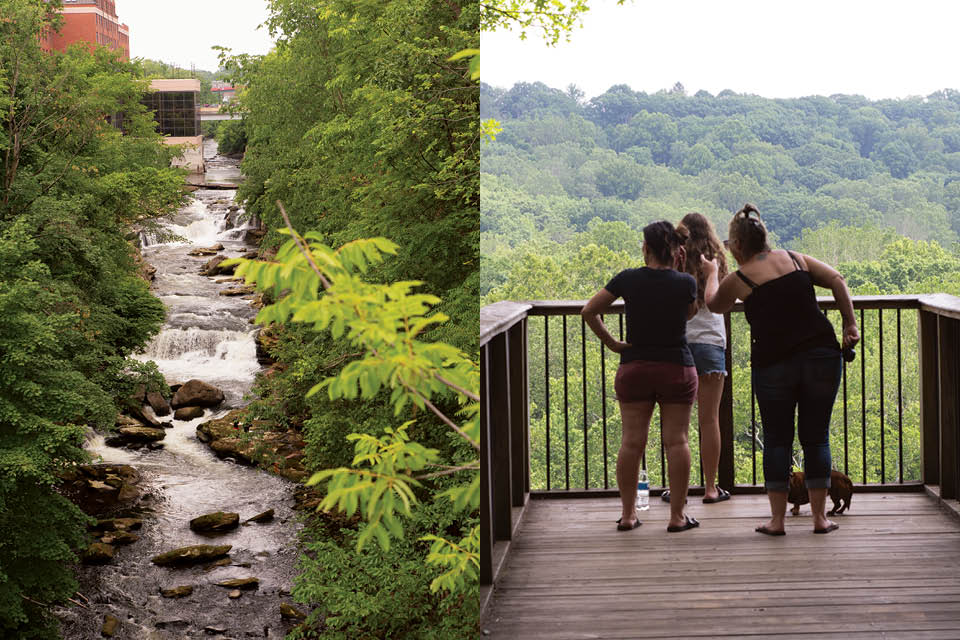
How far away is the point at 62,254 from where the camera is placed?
2316 millimetres

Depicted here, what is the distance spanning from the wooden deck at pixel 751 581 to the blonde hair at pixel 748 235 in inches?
26.1

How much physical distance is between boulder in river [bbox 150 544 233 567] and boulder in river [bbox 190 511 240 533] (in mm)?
47

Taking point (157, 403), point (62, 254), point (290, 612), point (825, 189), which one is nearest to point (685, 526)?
point (825, 189)

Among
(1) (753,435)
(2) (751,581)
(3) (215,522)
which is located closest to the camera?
(2) (751,581)

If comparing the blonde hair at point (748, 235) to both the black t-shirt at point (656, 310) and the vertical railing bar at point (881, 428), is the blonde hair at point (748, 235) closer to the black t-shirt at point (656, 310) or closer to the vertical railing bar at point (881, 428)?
the black t-shirt at point (656, 310)

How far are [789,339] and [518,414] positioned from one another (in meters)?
1.03

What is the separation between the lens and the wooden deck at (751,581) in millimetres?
1780

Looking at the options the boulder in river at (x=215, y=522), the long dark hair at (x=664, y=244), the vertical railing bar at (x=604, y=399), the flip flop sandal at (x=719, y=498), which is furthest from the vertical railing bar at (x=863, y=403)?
the boulder in river at (x=215, y=522)

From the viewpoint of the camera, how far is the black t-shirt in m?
1.98

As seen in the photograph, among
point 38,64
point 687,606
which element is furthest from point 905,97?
point 38,64

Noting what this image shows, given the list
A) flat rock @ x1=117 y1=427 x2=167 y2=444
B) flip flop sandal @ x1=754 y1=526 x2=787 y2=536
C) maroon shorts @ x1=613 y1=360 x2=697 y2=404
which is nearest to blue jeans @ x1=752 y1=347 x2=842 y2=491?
flip flop sandal @ x1=754 y1=526 x2=787 y2=536

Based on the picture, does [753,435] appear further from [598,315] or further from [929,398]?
[598,315]

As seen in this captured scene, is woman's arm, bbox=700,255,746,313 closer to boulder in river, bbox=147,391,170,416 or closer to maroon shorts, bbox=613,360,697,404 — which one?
maroon shorts, bbox=613,360,697,404

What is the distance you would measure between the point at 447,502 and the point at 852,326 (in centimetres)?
114
